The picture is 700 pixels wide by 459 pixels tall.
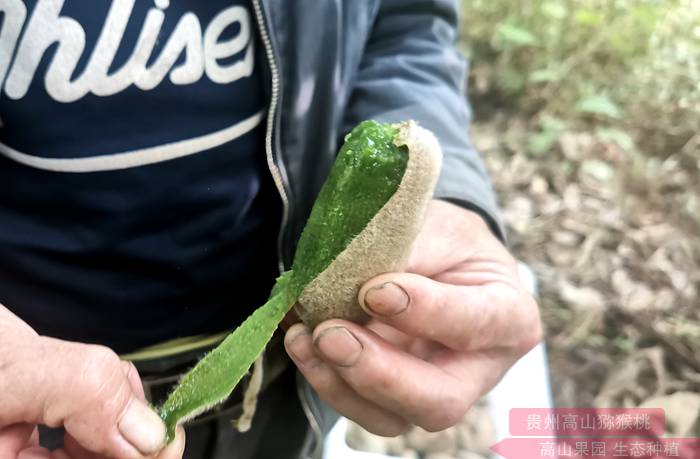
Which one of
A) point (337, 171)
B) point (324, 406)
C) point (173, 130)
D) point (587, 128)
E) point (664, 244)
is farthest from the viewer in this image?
point (587, 128)

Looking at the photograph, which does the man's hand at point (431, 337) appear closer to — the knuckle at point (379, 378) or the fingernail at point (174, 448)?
the knuckle at point (379, 378)

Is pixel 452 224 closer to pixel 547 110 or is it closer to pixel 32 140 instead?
pixel 32 140

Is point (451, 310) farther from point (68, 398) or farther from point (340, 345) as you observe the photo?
point (68, 398)

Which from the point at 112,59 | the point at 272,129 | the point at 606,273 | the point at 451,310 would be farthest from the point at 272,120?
the point at 606,273

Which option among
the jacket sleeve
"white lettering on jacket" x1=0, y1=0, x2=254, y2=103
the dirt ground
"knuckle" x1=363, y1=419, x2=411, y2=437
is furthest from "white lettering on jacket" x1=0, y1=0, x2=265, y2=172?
the dirt ground

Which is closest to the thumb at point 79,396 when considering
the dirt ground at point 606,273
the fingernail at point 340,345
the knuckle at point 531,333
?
the fingernail at point 340,345

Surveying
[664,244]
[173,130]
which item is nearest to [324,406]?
A: [173,130]
